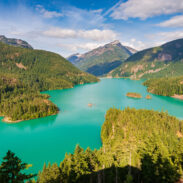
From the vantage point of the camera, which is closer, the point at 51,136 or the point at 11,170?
the point at 11,170

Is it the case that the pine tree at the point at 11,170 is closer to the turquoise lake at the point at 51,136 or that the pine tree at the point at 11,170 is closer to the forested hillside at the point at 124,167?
the forested hillside at the point at 124,167

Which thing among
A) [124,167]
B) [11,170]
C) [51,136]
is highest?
[11,170]

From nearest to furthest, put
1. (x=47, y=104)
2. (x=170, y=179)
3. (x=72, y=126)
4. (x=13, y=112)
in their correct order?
(x=170, y=179)
(x=72, y=126)
(x=13, y=112)
(x=47, y=104)

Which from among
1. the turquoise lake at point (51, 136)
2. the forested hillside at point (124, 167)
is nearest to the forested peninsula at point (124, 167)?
the forested hillside at point (124, 167)

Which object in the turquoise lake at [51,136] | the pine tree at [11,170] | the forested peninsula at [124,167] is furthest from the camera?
the turquoise lake at [51,136]

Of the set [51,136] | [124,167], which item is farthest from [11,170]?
[51,136]

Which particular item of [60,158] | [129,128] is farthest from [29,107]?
[129,128]

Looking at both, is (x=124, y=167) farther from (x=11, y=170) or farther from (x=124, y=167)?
(x=11, y=170)

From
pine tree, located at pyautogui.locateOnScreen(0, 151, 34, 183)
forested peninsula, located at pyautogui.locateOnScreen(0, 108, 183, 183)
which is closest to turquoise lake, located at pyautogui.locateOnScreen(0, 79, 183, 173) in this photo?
forested peninsula, located at pyautogui.locateOnScreen(0, 108, 183, 183)

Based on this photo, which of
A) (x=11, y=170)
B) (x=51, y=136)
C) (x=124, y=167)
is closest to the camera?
(x=11, y=170)

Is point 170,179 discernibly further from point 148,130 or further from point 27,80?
point 27,80

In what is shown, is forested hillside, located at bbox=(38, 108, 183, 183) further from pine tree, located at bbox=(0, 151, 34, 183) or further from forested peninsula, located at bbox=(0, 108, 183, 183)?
pine tree, located at bbox=(0, 151, 34, 183)
